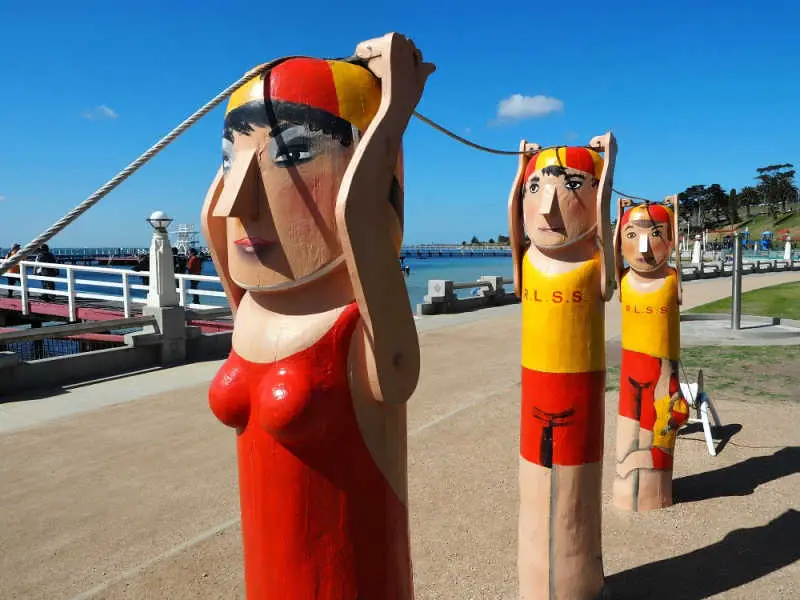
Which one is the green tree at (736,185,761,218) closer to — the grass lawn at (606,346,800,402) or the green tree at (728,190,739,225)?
the green tree at (728,190,739,225)

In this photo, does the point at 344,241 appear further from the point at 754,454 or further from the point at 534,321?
the point at 754,454

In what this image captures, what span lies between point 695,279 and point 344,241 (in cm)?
3083

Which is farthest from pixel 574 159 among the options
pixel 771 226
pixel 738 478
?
pixel 771 226

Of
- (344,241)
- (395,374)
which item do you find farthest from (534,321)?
(344,241)

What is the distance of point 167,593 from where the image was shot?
3.38 m

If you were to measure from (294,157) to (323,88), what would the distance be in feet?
0.74

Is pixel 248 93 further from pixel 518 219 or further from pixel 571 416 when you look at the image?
pixel 571 416

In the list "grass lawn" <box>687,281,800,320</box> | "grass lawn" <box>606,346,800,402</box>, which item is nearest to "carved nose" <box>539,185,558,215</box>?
"grass lawn" <box>606,346,800,402</box>

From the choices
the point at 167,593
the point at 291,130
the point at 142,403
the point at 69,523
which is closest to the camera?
the point at 291,130

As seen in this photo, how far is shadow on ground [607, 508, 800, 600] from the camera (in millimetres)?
3512

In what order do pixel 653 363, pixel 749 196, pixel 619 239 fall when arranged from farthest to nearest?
pixel 749 196 < pixel 619 239 < pixel 653 363

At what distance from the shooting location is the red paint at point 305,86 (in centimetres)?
177

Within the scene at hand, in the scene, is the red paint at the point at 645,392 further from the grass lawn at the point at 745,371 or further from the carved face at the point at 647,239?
Answer: the grass lawn at the point at 745,371

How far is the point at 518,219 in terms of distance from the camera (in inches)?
137
